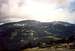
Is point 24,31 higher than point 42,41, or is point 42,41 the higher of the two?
point 24,31

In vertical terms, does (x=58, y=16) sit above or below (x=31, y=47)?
above

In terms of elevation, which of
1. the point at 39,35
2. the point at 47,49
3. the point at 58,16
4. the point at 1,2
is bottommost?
the point at 47,49

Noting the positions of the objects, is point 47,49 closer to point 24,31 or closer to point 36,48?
point 36,48

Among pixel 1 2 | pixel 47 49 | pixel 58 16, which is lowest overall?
pixel 47 49

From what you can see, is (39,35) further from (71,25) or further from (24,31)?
(71,25)

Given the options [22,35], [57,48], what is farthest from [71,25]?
[22,35]

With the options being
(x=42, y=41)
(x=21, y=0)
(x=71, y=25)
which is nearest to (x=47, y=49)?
(x=42, y=41)
